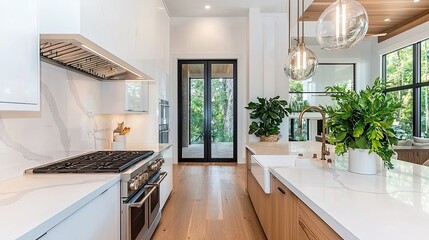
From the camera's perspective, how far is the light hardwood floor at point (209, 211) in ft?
9.45

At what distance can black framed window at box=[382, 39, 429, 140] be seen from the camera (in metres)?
6.45

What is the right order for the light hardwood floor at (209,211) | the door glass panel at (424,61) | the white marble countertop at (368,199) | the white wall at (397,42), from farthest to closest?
→ the door glass panel at (424,61), the white wall at (397,42), the light hardwood floor at (209,211), the white marble countertop at (368,199)

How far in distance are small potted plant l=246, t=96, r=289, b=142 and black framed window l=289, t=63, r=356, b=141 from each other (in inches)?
88.4

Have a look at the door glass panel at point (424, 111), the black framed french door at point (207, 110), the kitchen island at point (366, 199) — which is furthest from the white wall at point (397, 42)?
the kitchen island at point (366, 199)

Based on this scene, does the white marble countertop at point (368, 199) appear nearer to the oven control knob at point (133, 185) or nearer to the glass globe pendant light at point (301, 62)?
the oven control knob at point (133, 185)

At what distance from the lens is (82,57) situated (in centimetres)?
210

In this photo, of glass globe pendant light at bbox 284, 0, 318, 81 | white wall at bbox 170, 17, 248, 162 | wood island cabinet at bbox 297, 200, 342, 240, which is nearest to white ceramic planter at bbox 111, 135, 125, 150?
wood island cabinet at bbox 297, 200, 342, 240

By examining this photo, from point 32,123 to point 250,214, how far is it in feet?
8.46

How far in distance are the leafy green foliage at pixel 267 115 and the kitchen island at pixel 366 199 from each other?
4197mm

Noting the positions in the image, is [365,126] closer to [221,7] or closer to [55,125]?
[55,125]

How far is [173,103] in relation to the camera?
23.4 feet

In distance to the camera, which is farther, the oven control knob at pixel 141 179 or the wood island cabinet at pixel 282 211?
the oven control knob at pixel 141 179

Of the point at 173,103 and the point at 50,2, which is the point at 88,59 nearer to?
the point at 50,2

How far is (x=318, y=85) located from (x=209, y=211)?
6429 mm
